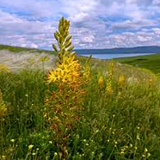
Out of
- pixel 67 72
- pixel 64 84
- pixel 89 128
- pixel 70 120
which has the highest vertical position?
pixel 67 72

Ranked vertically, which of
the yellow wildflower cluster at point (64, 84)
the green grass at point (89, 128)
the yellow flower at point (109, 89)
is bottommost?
the green grass at point (89, 128)

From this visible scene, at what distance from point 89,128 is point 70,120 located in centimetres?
134

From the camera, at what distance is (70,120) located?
5770 millimetres

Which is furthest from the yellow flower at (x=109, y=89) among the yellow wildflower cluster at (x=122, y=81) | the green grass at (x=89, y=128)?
the yellow wildflower cluster at (x=122, y=81)

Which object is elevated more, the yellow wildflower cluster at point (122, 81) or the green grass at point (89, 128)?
the yellow wildflower cluster at point (122, 81)

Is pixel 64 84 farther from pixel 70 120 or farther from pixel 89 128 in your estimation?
Result: pixel 89 128

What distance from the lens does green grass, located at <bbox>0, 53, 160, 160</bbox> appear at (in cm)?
644

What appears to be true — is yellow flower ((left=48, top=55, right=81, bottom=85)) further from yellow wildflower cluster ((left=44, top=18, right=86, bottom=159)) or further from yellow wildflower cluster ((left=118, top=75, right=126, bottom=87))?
yellow wildflower cluster ((left=118, top=75, right=126, bottom=87))

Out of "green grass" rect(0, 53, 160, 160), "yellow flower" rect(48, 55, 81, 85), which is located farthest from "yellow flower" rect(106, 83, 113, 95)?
"yellow flower" rect(48, 55, 81, 85)

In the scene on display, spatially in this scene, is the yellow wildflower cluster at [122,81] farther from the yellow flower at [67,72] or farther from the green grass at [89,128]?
the yellow flower at [67,72]

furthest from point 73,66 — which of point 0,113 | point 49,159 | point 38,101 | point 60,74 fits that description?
point 38,101

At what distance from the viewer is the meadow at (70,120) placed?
5.66 m

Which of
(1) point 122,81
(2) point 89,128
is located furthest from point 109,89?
(2) point 89,128

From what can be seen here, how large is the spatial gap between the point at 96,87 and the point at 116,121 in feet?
6.58
